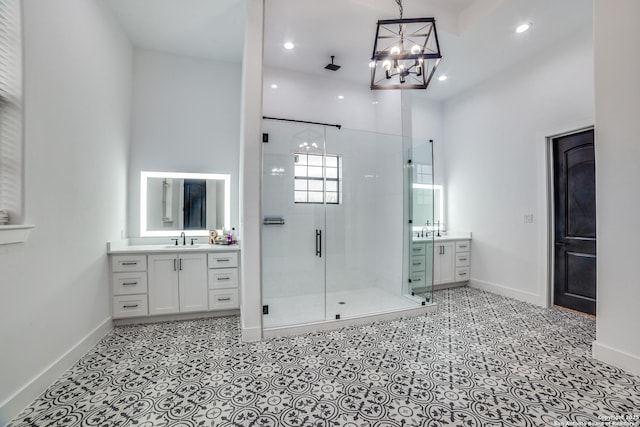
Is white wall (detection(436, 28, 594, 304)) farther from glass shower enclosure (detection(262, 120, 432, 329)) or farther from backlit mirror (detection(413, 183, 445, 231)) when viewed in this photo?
glass shower enclosure (detection(262, 120, 432, 329))

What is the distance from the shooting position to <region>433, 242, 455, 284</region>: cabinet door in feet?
14.3

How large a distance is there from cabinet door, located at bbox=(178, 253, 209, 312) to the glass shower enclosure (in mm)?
732

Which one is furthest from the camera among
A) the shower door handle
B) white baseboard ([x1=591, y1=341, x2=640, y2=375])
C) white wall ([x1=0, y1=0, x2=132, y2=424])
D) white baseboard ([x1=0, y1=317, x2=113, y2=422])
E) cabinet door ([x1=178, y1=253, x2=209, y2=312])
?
the shower door handle

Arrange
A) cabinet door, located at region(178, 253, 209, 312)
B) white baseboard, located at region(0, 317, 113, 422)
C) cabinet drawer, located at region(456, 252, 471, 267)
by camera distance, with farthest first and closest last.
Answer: cabinet drawer, located at region(456, 252, 471, 267), cabinet door, located at region(178, 253, 209, 312), white baseboard, located at region(0, 317, 113, 422)

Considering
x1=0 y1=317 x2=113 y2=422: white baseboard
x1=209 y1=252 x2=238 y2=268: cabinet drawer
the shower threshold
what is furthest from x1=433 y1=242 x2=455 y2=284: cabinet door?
x1=0 y1=317 x2=113 y2=422: white baseboard

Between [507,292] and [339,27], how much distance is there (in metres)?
4.25

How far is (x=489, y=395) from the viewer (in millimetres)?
1811

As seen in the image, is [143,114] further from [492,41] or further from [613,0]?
[613,0]

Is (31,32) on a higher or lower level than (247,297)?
higher

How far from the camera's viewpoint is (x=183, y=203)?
3.72 meters

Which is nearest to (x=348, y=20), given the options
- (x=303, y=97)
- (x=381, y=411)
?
(x=303, y=97)

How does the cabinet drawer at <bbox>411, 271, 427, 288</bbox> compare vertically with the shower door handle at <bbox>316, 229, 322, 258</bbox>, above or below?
below

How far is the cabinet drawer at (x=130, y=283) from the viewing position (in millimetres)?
2934

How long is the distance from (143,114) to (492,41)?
4566mm
